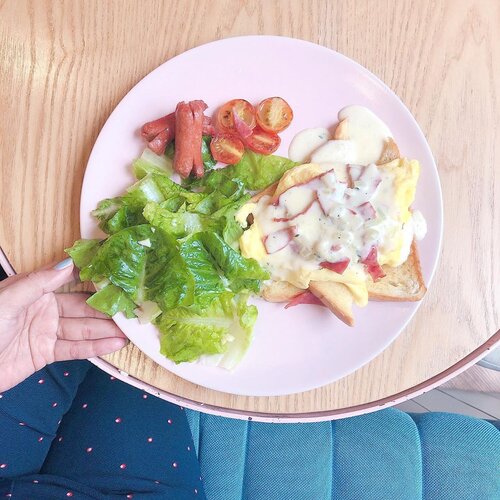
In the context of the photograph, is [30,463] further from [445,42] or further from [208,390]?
[445,42]

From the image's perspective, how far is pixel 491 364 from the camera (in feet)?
6.02

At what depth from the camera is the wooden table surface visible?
1503mm

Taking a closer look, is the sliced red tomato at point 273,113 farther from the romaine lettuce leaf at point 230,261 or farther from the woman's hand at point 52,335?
the woman's hand at point 52,335

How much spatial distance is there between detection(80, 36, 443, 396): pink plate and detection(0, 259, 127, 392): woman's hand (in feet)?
0.43

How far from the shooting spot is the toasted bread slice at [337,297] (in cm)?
145

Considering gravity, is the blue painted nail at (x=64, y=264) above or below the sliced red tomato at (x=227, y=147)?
below

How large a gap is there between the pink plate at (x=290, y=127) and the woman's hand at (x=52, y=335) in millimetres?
130

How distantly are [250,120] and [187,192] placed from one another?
26 cm

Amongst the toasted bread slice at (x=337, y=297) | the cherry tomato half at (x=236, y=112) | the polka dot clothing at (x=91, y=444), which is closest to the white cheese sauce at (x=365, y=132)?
the cherry tomato half at (x=236, y=112)

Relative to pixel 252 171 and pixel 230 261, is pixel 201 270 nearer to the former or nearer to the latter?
pixel 230 261

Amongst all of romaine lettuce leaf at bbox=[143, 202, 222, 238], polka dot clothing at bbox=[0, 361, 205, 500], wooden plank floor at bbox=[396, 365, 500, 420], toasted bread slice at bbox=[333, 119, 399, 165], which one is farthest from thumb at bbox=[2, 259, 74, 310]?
wooden plank floor at bbox=[396, 365, 500, 420]

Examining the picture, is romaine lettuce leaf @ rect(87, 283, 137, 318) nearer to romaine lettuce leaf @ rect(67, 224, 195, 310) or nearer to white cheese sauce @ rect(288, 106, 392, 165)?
romaine lettuce leaf @ rect(67, 224, 195, 310)

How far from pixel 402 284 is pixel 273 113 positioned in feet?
1.95

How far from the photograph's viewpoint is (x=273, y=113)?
1.48m
